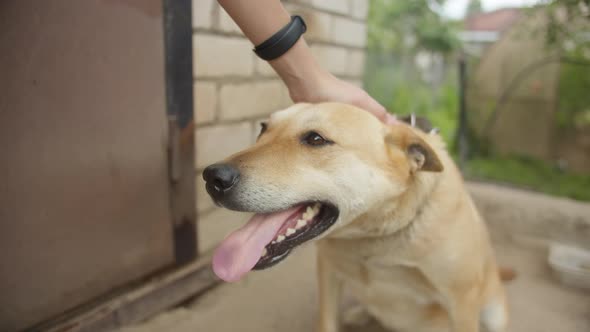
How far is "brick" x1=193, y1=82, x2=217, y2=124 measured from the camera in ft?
7.79

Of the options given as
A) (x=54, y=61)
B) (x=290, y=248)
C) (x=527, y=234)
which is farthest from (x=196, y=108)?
(x=527, y=234)

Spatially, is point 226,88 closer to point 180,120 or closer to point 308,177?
point 180,120

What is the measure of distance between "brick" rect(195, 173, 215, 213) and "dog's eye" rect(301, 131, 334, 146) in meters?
1.15

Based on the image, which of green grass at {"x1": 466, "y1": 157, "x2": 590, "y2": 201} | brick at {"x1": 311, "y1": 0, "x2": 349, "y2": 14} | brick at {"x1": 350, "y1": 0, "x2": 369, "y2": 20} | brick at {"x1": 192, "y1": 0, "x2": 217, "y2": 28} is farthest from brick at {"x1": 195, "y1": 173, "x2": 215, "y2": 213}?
green grass at {"x1": 466, "y1": 157, "x2": 590, "y2": 201}

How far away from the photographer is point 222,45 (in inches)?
98.4

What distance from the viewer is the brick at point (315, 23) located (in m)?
3.04

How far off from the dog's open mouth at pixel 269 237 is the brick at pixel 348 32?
7.99ft

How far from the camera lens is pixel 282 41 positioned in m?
1.64

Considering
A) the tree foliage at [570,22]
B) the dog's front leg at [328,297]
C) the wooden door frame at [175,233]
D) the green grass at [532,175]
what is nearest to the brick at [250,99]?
the wooden door frame at [175,233]

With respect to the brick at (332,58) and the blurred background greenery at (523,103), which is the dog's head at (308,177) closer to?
the brick at (332,58)

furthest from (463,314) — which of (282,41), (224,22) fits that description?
(224,22)

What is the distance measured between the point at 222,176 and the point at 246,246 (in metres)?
0.26

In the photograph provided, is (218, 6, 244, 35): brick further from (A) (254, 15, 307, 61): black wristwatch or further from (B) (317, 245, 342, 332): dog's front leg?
(B) (317, 245, 342, 332): dog's front leg

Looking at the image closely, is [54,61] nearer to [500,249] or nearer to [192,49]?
[192,49]
